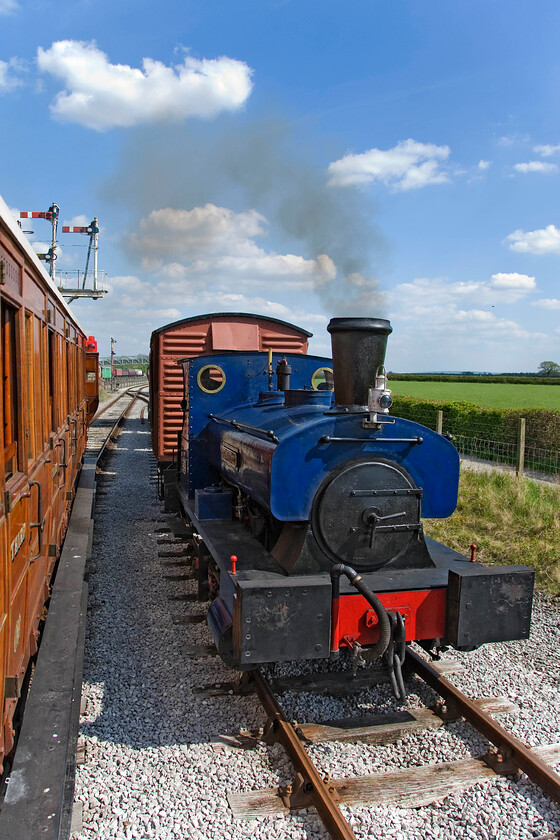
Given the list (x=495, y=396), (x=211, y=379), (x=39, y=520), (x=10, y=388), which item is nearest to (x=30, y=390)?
(x=10, y=388)

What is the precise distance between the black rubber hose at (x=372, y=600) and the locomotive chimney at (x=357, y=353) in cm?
127

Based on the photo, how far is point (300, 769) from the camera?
3.45 meters

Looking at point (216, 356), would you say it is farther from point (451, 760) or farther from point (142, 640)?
point (451, 760)

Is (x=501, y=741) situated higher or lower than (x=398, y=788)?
higher

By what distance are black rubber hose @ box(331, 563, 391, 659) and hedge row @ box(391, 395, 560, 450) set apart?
12639mm

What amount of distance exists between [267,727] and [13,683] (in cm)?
165

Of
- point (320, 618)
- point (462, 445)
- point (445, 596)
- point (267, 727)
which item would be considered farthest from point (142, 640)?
point (462, 445)

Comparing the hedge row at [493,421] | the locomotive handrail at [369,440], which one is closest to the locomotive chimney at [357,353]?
the locomotive handrail at [369,440]

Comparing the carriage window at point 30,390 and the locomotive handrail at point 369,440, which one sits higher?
the carriage window at point 30,390

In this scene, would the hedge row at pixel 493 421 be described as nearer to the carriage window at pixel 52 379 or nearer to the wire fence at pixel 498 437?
the wire fence at pixel 498 437

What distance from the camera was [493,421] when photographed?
17.8m

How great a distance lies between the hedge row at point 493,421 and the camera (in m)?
16.0

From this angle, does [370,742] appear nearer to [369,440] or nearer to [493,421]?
[369,440]

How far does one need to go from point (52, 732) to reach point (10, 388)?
1884 millimetres
